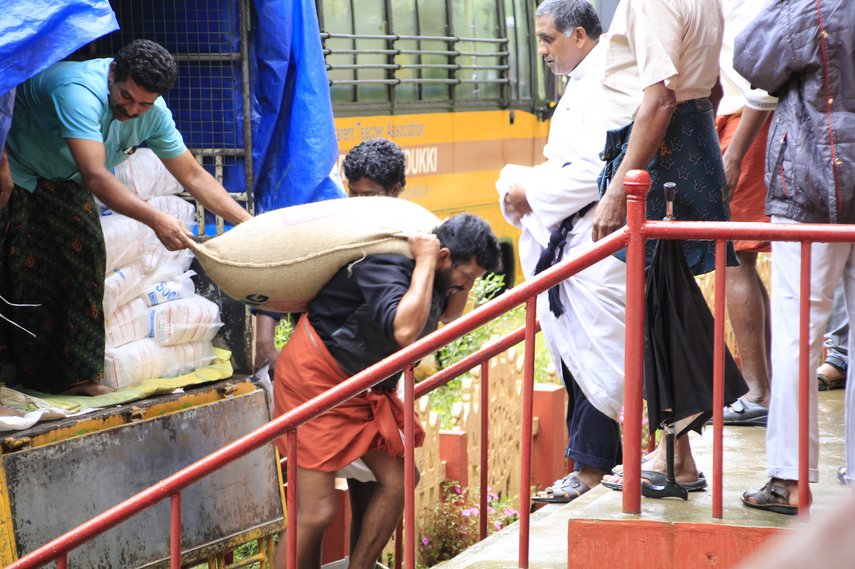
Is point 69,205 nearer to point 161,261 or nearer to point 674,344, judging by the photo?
point 161,261

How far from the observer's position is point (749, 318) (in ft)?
14.2

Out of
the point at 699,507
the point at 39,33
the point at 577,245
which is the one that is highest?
the point at 39,33

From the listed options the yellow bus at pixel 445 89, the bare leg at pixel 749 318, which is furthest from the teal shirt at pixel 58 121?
the yellow bus at pixel 445 89

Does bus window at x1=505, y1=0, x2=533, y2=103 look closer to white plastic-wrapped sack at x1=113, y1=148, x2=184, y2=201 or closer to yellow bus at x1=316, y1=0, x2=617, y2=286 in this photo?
yellow bus at x1=316, y1=0, x2=617, y2=286

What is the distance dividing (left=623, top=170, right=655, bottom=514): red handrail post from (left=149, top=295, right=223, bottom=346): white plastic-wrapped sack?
2.27m

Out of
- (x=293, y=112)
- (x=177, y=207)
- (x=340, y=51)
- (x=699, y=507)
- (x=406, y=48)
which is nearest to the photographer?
(x=699, y=507)

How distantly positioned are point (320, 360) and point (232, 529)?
115 centimetres

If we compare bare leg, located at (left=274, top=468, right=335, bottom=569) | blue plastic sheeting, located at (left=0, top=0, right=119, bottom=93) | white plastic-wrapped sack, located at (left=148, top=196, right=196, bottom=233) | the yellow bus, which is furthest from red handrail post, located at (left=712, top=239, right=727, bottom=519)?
the yellow bus

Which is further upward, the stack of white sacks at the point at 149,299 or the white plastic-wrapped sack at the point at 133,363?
the stack of white sacks at the point at 149,299

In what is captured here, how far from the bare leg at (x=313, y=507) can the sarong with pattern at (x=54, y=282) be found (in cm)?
108

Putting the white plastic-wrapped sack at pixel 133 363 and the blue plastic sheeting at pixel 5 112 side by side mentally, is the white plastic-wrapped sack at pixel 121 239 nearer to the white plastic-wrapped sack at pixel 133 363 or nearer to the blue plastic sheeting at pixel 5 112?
the white plastic-wrapped sack at pixel 133 363

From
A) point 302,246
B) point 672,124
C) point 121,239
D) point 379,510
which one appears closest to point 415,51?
point 121,239

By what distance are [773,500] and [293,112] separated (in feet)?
9.12

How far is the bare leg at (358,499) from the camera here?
391 centimetres
